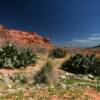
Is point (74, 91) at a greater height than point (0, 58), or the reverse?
point (0, 58)

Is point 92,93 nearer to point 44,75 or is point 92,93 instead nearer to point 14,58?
point 44,75

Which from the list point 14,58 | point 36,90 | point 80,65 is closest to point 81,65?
point 80,65

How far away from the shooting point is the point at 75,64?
17.9 m

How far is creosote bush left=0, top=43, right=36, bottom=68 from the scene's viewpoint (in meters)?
16.9

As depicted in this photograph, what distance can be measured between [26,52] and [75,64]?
3.11 metres

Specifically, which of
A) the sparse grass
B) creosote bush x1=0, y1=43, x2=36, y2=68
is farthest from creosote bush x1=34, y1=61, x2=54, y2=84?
creosote bush x1=0, y1=43, x2=36, y2=68

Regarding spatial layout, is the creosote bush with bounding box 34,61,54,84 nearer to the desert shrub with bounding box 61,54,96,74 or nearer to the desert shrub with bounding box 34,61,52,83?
the desert shrub with bounding box 34,61,52,83

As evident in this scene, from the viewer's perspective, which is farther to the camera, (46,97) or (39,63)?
(39,63)

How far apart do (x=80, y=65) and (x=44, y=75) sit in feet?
14.9

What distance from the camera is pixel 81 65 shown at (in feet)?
58.2

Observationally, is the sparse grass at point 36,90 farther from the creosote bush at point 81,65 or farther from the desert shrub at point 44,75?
the creosote bush at point 81,65

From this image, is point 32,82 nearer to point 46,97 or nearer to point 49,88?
point 49,88

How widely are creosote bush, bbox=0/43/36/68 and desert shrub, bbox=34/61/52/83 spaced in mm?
3173

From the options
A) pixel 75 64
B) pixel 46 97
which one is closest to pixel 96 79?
pixel 75 64
